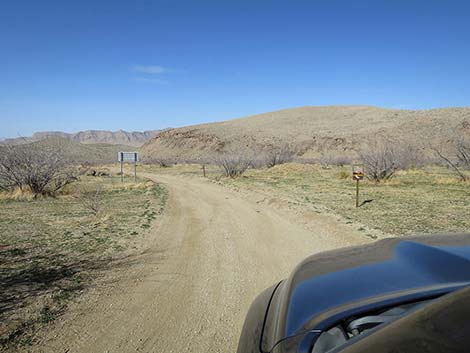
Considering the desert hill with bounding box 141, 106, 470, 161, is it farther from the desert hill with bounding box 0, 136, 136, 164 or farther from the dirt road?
the dirt road

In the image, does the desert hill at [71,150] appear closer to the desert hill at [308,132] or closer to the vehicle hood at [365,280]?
the desert hill at [308,132]

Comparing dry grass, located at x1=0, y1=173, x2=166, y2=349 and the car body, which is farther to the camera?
dry grass, located at x1=0, y1=173, x2=166, y2=349

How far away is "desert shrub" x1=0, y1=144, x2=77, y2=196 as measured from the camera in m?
17.6

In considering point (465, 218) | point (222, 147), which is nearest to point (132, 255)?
point (465, 218)

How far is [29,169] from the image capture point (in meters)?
17.6

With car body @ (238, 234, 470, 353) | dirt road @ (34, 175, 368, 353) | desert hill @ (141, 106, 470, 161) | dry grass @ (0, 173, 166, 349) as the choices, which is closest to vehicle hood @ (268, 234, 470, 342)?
car body @ (238, 234, 470, 353)

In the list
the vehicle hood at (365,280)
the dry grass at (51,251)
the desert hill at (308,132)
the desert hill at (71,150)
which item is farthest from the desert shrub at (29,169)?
the desert hill at (308,132)

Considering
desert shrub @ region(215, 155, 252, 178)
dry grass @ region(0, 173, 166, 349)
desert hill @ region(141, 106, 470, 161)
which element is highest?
desert hill @ region(141, 106, 470, 161)

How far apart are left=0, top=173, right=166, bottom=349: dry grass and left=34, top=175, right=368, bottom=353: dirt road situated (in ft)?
1.36

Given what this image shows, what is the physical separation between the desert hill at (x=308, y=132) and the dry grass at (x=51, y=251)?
43.9m

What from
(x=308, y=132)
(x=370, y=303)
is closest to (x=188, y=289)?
(x=370, y=303)

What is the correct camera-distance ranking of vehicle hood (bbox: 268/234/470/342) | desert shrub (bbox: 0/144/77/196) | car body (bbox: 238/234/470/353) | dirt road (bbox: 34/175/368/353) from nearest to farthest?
car body (bbox: 238/234/470/353) < vehicle hood (bbox: 268/234/470/342) < dirt road (bbox: 34/175/368/353) < desert shrub (bbox: 0/144/77/196)

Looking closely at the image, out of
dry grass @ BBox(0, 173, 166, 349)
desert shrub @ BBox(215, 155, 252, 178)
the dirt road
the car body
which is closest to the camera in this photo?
the car body

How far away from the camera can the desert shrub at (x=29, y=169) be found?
17.6 m
